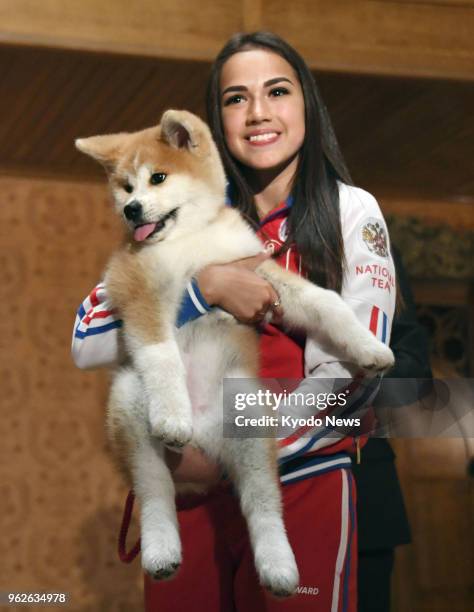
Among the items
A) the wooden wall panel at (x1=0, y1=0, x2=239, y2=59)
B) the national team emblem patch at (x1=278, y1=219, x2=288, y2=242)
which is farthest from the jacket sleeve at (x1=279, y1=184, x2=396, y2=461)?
the wooden wall panel at (x1=0, y1=0, x2=239, y2=59)

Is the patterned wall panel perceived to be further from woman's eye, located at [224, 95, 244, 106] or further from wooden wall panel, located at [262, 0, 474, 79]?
woman's eye, located at [224, 95, 244, 106]

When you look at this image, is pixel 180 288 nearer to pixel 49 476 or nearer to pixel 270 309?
pixel 270 309

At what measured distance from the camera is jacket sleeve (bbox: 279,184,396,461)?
143cm

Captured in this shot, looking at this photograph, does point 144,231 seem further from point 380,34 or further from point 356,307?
point 380,34

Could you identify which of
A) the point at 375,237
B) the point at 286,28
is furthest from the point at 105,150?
the point at 286,28

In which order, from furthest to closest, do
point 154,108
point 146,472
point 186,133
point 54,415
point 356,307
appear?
point 54,415 → point 154,108 → point 186,133 → point 356,307 → point 146,472

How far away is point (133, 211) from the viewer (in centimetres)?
149

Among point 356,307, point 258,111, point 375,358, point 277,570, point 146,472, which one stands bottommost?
point 277,570

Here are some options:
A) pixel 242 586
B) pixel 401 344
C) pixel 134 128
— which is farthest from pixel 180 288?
pixel 134 128

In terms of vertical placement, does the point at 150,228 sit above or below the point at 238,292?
above

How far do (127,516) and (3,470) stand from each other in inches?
103

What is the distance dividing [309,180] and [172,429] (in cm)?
54

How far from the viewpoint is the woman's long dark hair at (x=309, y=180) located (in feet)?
5.07

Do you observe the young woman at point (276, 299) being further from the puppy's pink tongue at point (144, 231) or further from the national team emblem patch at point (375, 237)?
the puppy's pink tongue at point (144, 231)
